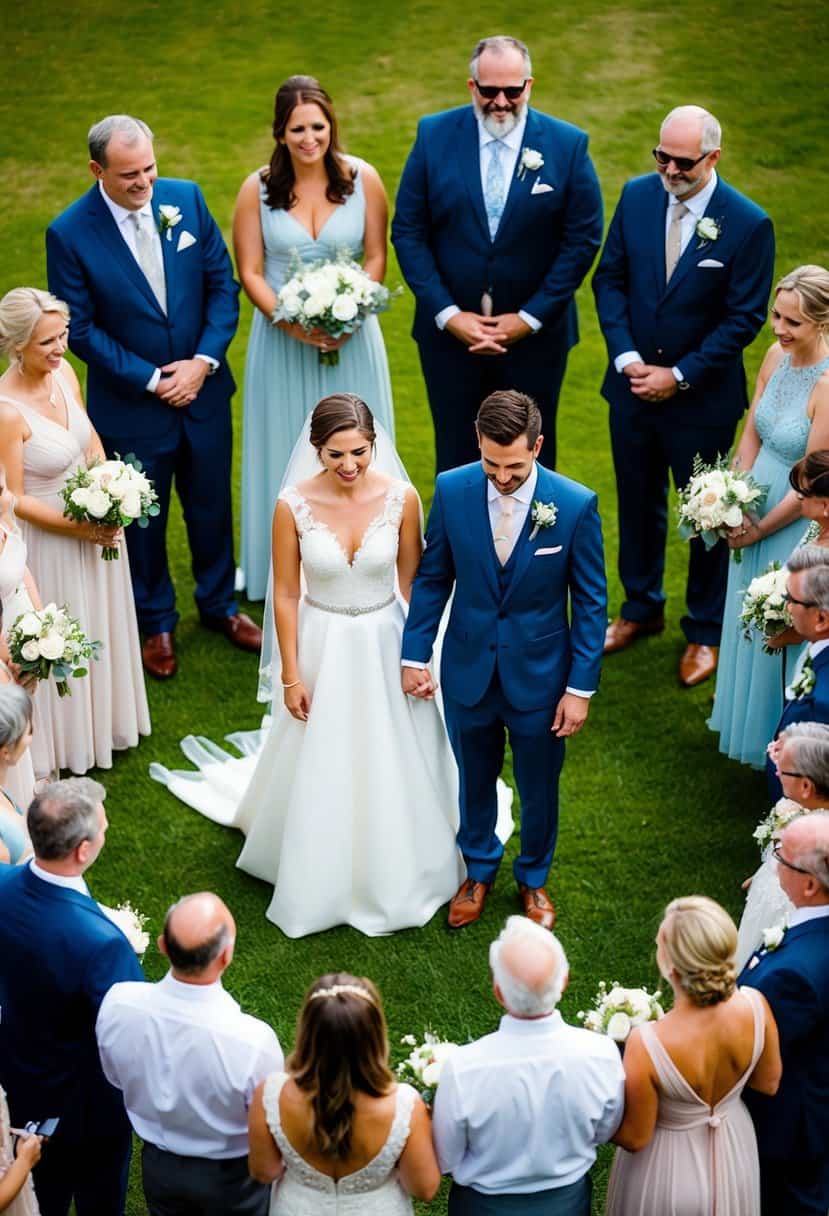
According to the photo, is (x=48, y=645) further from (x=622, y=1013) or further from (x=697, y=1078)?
(x=697, y=1078)

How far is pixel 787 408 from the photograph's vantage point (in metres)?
6.34

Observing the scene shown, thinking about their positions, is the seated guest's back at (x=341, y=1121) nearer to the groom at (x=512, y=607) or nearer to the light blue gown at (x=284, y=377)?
the groom at (x=512, y=607)

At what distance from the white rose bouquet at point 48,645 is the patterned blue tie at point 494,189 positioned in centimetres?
297

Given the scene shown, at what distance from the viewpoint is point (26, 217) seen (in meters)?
12.4

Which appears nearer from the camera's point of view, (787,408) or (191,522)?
(787,408)

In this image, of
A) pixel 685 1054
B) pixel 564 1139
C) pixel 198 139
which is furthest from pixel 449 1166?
pixel 198 139

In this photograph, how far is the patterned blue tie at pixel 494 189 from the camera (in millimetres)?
7324

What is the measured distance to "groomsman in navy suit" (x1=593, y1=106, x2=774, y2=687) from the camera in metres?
6.84

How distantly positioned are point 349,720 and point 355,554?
656 mm

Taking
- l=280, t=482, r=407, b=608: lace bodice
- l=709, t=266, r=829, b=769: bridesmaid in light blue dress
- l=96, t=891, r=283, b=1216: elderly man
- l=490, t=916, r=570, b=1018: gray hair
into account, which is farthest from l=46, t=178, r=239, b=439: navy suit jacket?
l=490, t=916, r=570, b=1018: gray hair

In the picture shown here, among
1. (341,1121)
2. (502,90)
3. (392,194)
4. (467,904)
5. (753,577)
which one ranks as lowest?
(467,904)

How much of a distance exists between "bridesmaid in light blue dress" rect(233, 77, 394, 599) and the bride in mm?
1614

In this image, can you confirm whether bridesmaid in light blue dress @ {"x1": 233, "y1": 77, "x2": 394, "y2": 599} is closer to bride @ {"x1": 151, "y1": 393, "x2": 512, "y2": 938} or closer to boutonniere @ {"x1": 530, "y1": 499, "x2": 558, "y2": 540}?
bride @ {"x1": 151, "y1": 393, "x2": 512, "y2": 938}

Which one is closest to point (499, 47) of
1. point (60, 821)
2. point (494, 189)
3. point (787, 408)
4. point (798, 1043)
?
point (494, 189)
